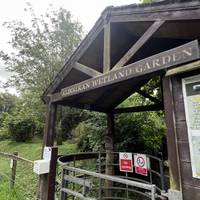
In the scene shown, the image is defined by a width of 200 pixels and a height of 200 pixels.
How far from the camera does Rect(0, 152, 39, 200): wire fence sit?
4.50 m

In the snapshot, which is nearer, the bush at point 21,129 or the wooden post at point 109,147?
the wooden post at point 109,147

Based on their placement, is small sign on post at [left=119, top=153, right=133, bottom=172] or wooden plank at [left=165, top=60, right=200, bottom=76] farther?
small sign on post at [left=119, top=153, right=133, bottom=172]

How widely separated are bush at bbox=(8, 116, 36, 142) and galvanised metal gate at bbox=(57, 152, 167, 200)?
9.48 metres

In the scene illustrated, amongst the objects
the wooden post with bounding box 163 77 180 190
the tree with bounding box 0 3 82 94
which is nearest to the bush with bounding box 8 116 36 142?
the tree with bounding box 0 3 82 94

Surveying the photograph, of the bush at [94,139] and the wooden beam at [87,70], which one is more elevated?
the wooden beam at [87,70]

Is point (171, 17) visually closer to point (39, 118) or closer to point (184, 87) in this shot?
point (184, 87)

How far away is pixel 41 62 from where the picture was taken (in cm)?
983

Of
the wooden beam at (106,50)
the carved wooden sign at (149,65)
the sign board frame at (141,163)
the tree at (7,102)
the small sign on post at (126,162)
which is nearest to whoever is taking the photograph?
the carved wooden sign at (149,65)

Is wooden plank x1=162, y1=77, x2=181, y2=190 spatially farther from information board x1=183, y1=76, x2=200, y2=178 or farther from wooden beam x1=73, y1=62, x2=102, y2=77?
wooden beam x1=73, y1=62, x2=102, y2=77

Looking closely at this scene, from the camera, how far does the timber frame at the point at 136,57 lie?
2105mm

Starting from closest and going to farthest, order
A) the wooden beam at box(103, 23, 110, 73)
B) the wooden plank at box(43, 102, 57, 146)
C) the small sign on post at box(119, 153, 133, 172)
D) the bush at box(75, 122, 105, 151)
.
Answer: the wooden beam at box(103, 23, 110, 73)
the wooden plank at box(43, 102, 57, 146)
the small sign on post at box(119, 153, 133, 172)
the bush at box(75, 122, 105, 151)

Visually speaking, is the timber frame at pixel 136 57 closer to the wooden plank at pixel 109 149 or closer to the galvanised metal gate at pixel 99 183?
the wooden plank at pixel 109 149

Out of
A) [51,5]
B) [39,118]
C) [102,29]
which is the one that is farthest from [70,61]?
[51,5]

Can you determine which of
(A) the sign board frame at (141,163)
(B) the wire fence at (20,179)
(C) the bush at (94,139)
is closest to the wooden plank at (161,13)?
(A) the sign board frame at (141,163)
